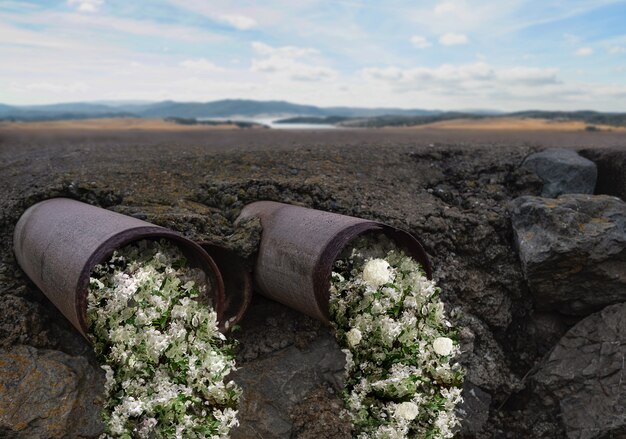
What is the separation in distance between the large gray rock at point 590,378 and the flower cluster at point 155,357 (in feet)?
17.8

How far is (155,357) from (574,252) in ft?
21.1

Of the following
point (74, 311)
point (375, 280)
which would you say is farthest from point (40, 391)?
point (375, 280)

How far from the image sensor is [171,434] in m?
5.23

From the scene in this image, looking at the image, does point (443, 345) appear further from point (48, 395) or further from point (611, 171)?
point (611, 171)

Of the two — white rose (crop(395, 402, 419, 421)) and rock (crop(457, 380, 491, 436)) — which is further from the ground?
white rose (crop(395, 402, 419, 421))

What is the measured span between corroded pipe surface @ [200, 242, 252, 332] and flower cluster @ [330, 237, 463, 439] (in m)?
1.76

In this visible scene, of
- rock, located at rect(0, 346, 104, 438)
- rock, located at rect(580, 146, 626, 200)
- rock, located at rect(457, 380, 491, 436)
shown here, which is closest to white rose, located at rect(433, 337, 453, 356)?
rock, located at rect(457, 380, 491, 436)

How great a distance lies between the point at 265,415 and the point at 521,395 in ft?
14.0

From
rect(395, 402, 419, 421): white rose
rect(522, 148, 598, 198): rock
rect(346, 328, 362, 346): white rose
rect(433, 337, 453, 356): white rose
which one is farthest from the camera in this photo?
rect(522, 148, 598, 198): rock

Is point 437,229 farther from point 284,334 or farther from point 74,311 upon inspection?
point 74,311

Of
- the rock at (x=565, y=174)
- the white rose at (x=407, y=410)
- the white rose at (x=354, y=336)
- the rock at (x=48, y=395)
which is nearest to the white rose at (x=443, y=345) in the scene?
the white rose at (x=407, y=410)

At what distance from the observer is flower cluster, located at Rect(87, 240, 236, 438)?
5.37m

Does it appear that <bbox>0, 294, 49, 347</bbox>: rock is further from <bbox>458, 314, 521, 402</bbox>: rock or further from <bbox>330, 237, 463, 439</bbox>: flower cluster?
<bbox>458, 314, 521, 402</bbox>: rock

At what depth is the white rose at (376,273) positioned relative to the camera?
20.2 feet
